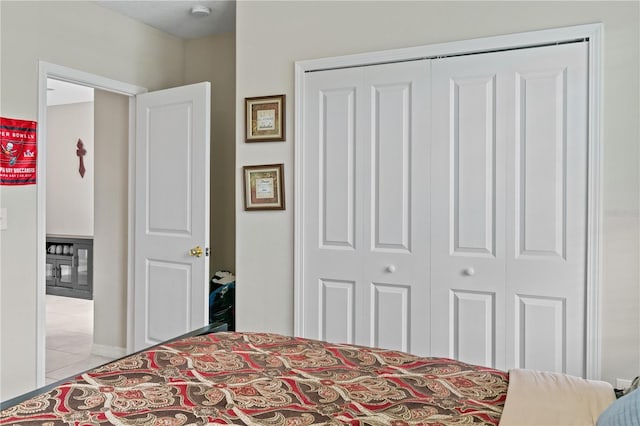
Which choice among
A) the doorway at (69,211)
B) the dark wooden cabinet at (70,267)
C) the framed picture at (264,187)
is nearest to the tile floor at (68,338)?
the doorway at (69,211)

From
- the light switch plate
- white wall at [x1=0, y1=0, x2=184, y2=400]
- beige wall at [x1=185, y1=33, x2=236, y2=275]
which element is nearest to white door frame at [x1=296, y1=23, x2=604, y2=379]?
beige wall at [x1=185, y1=33, x2=236, y2=275]

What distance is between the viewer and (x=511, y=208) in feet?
8.28

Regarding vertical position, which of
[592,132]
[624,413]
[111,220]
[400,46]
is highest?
[400,46]

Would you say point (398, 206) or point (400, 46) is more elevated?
point (400, 46)

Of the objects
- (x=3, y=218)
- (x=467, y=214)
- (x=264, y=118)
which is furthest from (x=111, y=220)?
(x=467, y=214)

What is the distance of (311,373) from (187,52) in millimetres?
3583

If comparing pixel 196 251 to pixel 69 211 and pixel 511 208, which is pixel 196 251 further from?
pixel 69 211

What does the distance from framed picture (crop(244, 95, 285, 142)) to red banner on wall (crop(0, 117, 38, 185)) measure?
4.39 ft

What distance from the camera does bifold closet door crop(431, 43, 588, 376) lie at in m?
2.41

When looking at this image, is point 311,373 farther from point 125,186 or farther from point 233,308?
point 125,186

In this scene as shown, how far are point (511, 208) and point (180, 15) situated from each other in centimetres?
281

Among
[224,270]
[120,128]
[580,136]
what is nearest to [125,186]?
[120,128]

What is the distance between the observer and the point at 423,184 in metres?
2.72

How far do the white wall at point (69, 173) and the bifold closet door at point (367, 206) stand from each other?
198 inches
